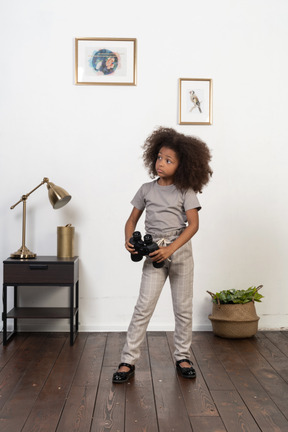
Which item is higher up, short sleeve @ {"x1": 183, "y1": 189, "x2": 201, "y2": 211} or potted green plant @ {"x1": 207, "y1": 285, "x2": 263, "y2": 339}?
short sleeve @ {"x1": 183, "y1": 189, "x2": 201, "y2": 211}

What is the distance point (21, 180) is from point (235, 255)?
1588mm

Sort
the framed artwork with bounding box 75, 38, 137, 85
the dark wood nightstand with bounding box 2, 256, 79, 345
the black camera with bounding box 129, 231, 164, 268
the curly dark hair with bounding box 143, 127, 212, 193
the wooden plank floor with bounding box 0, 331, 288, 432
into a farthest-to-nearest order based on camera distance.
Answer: the framed artwork with bounding box 75, 38, 137, 85 < the dark wood nightstand with bounding box 2, 256, 79, 345 < the curly dark hair with bounding box 143, 127, 212, 193 < the black camera with bounding box 129, 231, 164, 268 < the wooden plank floor with bounding box 0, 331, 288, 432

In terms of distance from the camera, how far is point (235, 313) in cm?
339

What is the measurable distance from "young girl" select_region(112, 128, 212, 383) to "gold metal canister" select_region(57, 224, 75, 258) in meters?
0.88

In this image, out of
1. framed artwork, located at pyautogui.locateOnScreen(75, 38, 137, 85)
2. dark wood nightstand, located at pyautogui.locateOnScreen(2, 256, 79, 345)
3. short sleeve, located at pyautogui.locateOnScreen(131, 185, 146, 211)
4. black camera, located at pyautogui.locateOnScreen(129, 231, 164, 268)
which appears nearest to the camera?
black camera, located at pyautogui.locateOnScreen(129, 231, 164, 268)

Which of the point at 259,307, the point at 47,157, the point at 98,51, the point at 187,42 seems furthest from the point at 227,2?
the point at 259,307

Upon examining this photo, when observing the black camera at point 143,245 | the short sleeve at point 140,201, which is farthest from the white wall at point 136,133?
the black camera at point 143,245

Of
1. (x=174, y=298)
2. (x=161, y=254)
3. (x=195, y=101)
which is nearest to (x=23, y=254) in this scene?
(x=174, y=298)

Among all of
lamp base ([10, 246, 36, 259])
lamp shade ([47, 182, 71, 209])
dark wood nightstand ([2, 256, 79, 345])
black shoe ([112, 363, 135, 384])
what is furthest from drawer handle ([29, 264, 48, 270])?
black shoe ([112, 363, 135, 384])

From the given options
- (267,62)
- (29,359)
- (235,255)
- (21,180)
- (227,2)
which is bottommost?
(29,359)

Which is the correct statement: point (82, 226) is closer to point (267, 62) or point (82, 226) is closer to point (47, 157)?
point (47, 157)

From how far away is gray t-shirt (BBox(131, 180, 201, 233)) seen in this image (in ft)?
8.43

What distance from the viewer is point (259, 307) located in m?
3.72

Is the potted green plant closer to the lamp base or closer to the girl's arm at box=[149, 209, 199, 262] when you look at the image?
the girl's arm at box=[149, 209, 199, 262]
